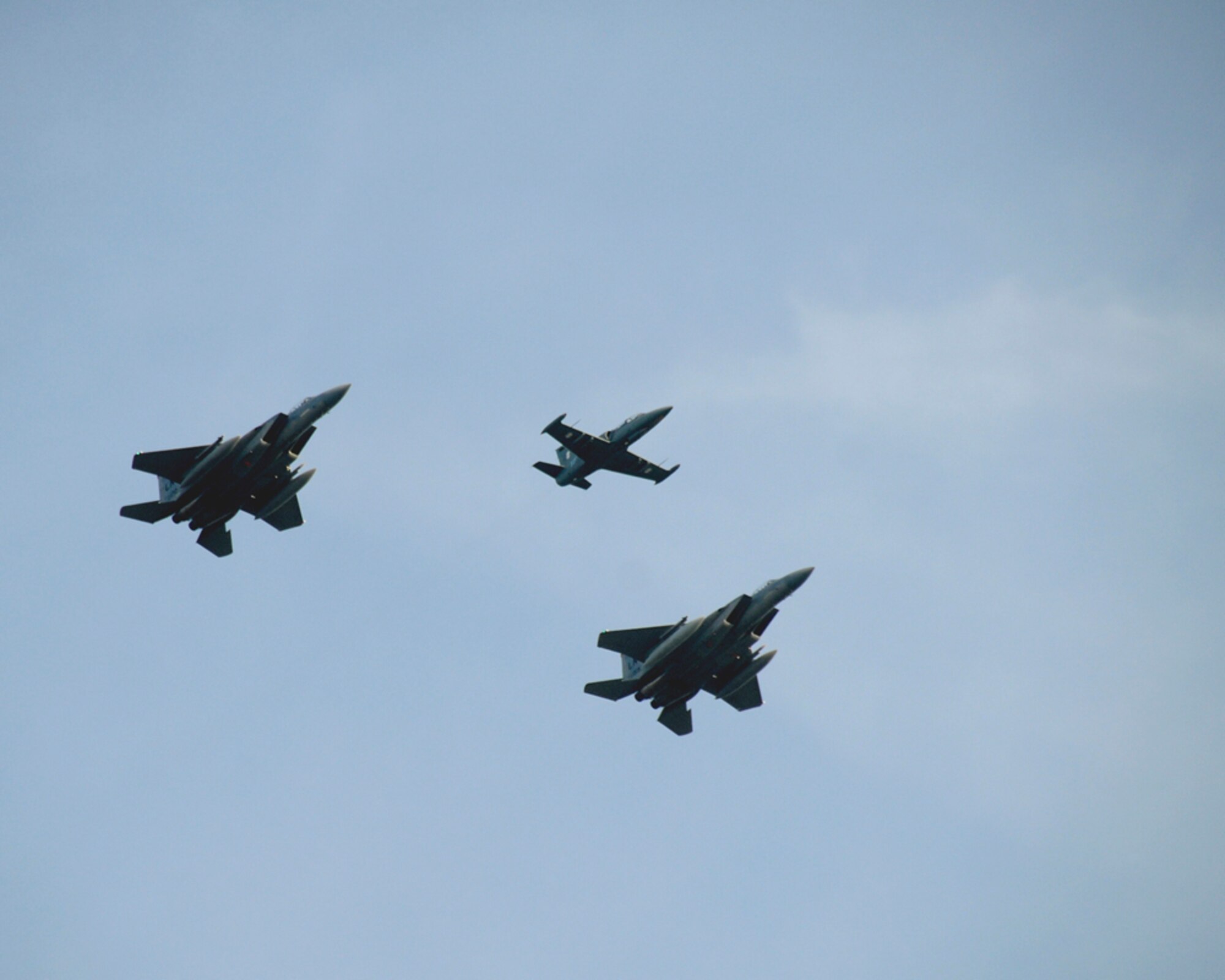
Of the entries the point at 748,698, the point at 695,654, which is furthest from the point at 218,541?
the point at 748,698

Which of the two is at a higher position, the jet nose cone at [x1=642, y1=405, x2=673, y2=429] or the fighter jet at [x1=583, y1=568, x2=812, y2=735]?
the jet nose cone at [x1=642, y1=405, x2=673, y2=429]

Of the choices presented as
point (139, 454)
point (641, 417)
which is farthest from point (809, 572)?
point (139, 454)

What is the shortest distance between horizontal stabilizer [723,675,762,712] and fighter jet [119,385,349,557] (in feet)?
82.2

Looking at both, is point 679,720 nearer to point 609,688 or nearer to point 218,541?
point 609,688

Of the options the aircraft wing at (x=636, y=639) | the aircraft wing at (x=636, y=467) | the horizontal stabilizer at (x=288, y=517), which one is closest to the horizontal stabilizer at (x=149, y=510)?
the horizontal stabilizer at (x=288, y=517)

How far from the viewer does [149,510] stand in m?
61.4

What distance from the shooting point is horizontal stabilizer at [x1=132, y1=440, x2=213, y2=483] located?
198 ft

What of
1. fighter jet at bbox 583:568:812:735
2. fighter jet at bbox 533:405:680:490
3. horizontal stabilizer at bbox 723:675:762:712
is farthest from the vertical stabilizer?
fighter jet at bbox 533:405:680:490

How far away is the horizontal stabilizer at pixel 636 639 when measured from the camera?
61.2 metres

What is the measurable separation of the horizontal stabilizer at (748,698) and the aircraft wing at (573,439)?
61.9ft

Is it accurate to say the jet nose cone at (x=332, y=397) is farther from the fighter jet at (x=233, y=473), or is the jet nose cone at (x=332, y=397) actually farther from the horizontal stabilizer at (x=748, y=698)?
the horizontal stabilizer at (x=748, y=698)

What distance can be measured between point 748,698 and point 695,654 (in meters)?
7.68

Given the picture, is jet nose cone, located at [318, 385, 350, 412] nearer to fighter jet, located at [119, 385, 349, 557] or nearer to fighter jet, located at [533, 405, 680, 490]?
fighter jet, located at [119, 385, 349, 557]

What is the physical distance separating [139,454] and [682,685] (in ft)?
95.1
